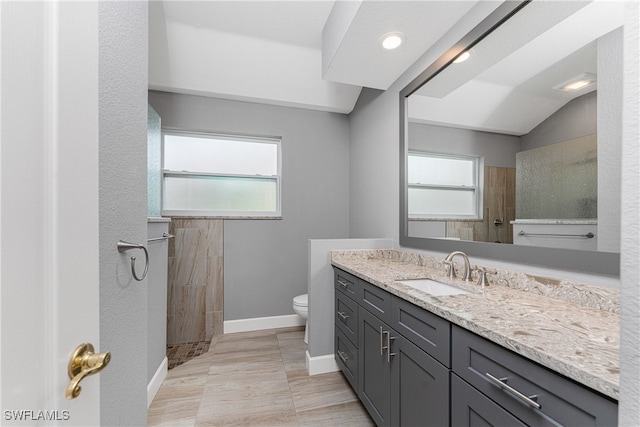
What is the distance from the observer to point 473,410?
831 mm

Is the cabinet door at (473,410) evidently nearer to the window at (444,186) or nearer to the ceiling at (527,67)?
the window at (444,186)

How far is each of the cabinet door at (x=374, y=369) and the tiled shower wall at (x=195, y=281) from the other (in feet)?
5.65

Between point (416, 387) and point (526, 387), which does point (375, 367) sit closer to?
point (416, 387)

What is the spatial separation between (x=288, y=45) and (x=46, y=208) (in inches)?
99.4

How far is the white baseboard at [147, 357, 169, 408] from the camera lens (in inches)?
66.4

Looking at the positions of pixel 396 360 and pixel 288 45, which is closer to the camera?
pixel 396 360

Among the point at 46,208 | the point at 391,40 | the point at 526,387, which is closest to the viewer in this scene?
the point at 46,208

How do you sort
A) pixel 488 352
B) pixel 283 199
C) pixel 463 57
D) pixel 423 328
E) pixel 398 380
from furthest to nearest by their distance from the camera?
pixel 283 199 → pixel 463 57 → pixel 398 380 → pixel 423 328 → pixel 488 352

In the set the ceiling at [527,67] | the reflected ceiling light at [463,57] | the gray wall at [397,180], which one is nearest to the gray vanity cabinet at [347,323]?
the gray wall at [397,180]

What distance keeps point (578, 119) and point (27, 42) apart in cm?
166

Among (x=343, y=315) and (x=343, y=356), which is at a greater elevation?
(x=343, y=315)

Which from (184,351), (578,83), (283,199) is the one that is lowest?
(184,351)

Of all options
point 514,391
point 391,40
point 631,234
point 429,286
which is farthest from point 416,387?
point 391,40

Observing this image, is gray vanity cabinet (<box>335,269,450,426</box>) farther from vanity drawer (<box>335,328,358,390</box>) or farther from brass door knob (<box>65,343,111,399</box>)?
brass door knob (<box>65,343,111,399</box>)
